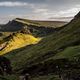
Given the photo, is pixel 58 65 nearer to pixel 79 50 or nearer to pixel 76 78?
pixel 79 50

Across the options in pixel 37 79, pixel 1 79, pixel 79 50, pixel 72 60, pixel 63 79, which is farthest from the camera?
pixel 79 50

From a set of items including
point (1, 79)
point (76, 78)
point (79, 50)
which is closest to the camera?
point (1, 79)

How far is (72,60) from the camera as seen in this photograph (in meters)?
136

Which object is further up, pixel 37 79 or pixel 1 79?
pixel 1 79

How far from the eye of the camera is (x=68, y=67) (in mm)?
126000

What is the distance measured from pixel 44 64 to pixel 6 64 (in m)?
34.7

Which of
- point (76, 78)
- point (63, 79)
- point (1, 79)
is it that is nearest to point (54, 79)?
point (63, 79)

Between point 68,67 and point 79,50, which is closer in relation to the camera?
point 68,67

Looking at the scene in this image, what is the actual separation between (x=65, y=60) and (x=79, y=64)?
22195 mm

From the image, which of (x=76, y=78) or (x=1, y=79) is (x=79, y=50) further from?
(x=1, y=79)

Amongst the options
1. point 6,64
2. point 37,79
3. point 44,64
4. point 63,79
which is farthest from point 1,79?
point 44,64

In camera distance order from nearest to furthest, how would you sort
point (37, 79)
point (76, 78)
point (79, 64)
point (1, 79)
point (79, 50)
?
point (1, 79), point (76, 78), point (37, 79), point (79, 64), point (79, 50)

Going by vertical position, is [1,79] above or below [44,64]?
above

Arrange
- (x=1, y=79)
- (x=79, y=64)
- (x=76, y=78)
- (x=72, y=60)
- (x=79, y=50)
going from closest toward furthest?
1. (x=1, y=79)
2. (x=76, y=78)
3. (x=79, y=64)
4. (x=72, y=60)
5. (x=79, y=50)
